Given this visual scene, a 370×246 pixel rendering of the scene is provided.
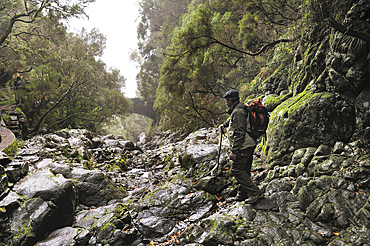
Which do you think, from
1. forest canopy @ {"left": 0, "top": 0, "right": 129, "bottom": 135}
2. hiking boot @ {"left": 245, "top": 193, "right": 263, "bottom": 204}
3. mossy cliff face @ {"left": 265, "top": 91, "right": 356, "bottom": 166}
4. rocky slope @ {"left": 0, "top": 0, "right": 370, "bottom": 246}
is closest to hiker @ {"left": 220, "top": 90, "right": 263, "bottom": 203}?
hiking boot @ {"left": 245, "top": 193, "right": 263, "bottom": 204}

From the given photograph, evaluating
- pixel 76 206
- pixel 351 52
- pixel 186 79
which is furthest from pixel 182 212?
pixel 186 79

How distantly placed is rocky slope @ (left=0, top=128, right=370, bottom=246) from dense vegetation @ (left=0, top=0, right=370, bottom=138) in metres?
2.99

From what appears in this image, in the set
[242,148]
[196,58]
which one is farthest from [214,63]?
[242,148]

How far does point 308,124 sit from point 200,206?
3.63 m

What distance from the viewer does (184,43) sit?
8.67m

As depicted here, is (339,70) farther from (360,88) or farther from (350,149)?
(350,149)

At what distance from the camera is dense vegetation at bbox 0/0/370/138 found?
732cm

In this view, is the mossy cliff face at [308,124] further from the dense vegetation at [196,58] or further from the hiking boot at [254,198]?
the hiking boot at [254,198]

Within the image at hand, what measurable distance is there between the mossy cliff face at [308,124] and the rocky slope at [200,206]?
10.5 inches

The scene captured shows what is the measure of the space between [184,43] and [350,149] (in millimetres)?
7145

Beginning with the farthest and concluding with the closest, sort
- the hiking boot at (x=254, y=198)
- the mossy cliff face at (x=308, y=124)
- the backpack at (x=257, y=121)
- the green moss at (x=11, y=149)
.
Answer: the green moss at (x=11, y=149)
the mossy cliff face at (x=308, y=124)
the backpack at (x=257, y=121)
the hiking boot at (x=254, y=198)

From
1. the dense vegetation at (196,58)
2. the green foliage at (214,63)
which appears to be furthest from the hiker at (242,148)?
the green foliage at (214,63)

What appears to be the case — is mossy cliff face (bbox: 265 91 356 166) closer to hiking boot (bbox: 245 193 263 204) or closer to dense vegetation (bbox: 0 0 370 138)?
dense vegetation (bbox: 0 0 370 138)

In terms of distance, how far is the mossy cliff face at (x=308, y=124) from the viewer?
458cm
